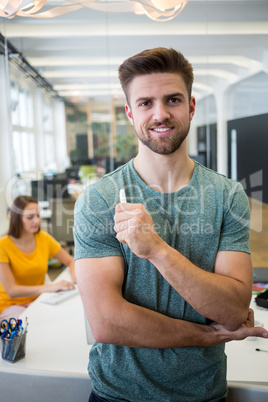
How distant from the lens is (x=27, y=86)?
5918mm

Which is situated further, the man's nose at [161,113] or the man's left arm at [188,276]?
the man's nose at [161,113]

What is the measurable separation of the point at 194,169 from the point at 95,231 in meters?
0.39

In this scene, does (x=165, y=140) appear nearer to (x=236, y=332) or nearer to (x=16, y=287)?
(x=236, y=332)

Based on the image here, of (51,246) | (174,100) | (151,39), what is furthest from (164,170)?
(151,39)

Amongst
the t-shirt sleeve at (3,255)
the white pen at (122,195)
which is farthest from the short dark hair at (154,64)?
the t-shirt sleeve at (3,255)

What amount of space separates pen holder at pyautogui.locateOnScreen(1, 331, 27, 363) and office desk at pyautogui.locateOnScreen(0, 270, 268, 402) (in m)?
0.02

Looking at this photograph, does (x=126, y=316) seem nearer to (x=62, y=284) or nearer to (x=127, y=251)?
(x=127, y=251)

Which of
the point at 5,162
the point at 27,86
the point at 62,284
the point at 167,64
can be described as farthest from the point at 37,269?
the point at 27,86

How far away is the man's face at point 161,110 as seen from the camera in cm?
120

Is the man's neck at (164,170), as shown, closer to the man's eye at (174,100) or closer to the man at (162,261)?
Answer: the man at (162,261)

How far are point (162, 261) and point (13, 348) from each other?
0.96 m

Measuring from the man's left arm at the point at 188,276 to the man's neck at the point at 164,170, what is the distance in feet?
0.58

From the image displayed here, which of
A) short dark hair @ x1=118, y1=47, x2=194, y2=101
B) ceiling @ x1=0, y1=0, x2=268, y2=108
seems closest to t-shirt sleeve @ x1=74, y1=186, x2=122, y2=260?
short dark hair @ x1=118, y1=47, x2=194, y2=101

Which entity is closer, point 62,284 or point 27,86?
point 62,284
